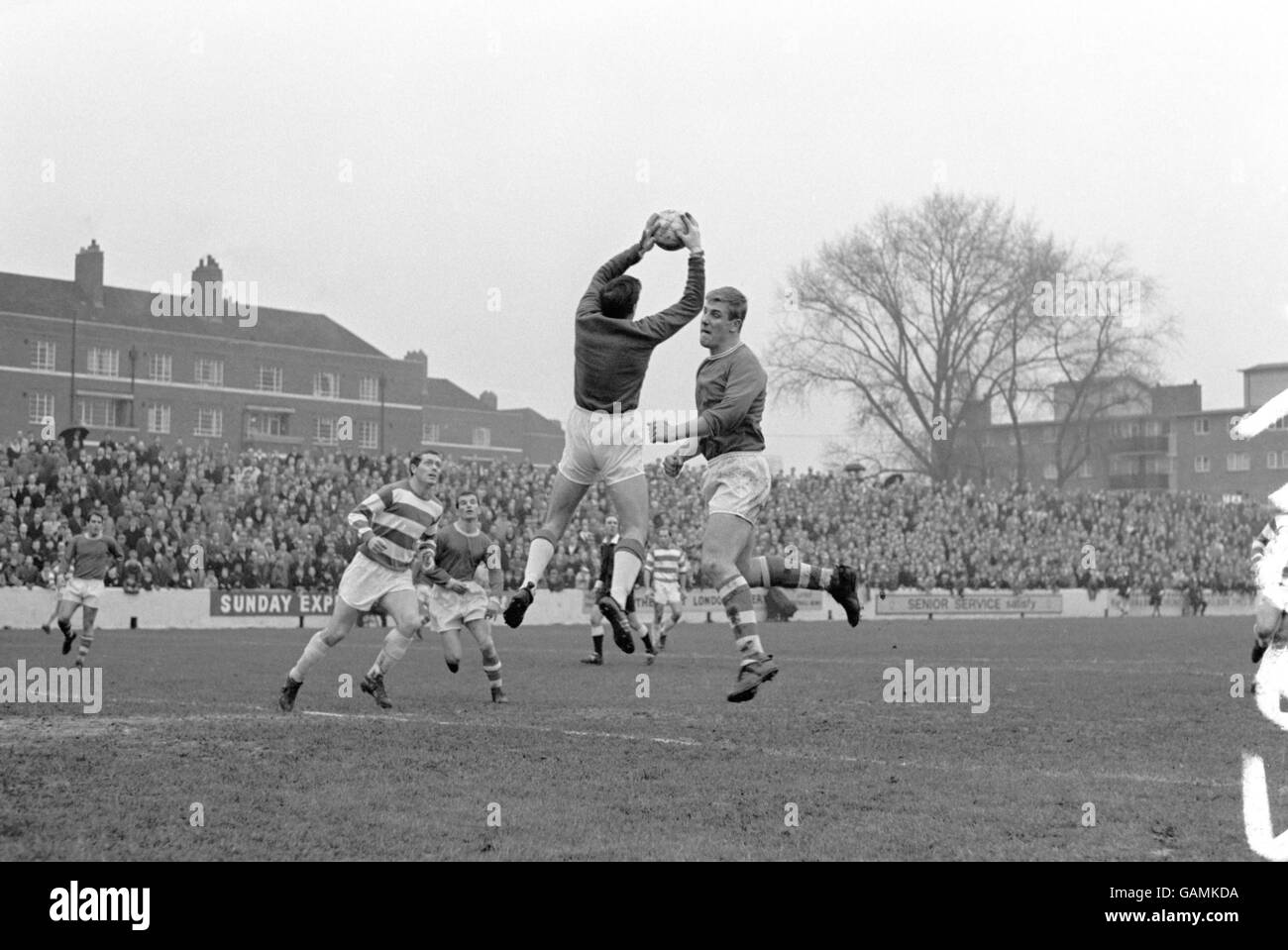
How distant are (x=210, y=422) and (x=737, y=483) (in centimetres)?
7599

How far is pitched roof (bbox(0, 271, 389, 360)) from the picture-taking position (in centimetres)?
7719

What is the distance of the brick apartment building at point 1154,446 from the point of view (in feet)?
219

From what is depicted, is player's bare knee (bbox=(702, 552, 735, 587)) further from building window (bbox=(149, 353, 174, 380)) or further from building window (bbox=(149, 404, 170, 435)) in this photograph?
building window (bbox=(149, 353, 174, 380))

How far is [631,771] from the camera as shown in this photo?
9.34 m

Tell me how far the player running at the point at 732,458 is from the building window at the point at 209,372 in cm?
Result: 7574

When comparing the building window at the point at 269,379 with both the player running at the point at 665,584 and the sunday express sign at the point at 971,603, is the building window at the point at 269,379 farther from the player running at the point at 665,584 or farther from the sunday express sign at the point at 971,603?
the player running at the point at 665,584

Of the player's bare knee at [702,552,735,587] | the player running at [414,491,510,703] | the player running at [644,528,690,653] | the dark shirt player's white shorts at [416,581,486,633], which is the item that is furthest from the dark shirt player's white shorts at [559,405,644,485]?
the player running at [644,528,690,653]

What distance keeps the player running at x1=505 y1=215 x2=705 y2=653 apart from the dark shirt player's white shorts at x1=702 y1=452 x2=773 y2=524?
55 cm

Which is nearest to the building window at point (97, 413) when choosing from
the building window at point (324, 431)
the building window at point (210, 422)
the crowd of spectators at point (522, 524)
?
the building window at point (210, 422)

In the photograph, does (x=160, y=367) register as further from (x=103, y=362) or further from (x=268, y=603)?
(x=268, y=603)

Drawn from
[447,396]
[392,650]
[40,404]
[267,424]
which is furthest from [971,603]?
[447,396]
